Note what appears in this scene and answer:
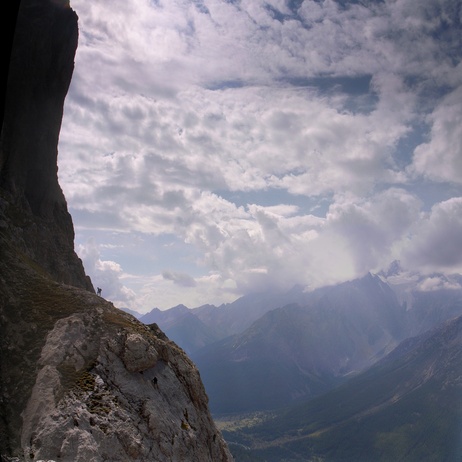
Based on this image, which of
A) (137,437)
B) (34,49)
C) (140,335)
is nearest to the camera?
(137,437)

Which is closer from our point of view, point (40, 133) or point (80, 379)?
point (80, 379)

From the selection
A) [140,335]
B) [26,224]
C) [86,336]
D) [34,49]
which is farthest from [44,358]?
[34,49]

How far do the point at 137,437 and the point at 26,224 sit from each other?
40.5m

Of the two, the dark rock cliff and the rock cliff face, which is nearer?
the rock cliff face

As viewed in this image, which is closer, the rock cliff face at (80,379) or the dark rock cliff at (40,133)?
the rock cliff face at (80,379)

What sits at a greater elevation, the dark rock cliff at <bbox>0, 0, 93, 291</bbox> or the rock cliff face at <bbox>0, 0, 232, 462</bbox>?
the dark rock cliff at <bbox>0, 0, 93, 291</bbox>

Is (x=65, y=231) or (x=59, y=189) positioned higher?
(x=59, y=189)

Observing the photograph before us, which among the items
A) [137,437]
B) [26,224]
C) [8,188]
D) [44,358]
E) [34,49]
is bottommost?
[137,437]

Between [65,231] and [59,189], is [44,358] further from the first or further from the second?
[59,189]

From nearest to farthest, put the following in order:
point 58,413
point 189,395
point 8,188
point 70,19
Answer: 1. point 58,413
2. point 189,395
3. point 8,188
4. point 70,19

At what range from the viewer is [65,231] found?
7225cm

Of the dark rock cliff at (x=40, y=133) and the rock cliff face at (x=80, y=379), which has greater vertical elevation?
the dark rock cliff at (x=40, y=133)

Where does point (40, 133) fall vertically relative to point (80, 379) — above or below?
above

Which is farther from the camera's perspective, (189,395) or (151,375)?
(189,395)
